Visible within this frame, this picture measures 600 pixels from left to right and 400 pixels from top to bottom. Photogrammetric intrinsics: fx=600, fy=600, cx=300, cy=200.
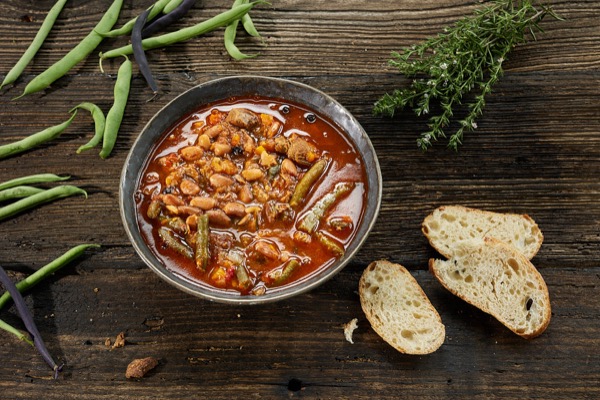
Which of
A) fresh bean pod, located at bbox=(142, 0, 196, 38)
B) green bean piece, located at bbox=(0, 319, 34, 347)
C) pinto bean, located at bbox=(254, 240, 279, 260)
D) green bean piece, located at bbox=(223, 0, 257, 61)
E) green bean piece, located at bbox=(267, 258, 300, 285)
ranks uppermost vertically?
fresh bean pod, located at bbox=(142, 0, 196, 38)

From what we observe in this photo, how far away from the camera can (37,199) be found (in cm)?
437

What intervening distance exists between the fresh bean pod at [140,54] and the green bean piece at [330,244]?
1.75 meters

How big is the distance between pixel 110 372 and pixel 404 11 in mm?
3540

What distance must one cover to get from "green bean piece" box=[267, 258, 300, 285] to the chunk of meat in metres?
0.98

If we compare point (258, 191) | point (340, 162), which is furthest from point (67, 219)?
point (340, 162)

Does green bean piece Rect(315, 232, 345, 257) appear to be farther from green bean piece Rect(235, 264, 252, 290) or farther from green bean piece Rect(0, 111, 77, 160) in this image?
green bean piece Rect(0, 111, 77, 160)

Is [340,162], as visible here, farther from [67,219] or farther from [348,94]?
[67,219]

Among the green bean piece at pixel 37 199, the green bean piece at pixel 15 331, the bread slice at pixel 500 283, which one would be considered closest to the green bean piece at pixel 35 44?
the green bean piece at pixel 37 199

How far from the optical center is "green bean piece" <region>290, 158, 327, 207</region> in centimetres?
394

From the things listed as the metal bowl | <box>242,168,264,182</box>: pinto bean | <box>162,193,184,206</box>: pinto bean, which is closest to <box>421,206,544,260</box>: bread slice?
the metal bowl

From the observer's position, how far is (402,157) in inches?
179

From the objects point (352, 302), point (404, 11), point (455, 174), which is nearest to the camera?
point (352, 302)

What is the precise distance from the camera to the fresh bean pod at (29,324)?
4.06m

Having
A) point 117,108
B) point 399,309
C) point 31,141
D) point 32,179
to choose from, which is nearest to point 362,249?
point 399,309
